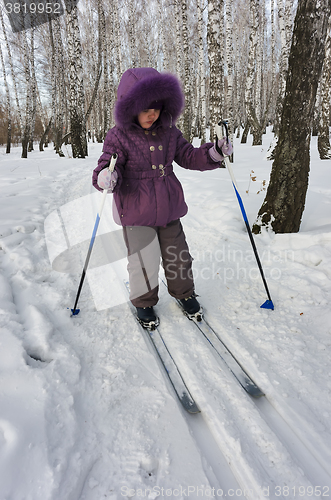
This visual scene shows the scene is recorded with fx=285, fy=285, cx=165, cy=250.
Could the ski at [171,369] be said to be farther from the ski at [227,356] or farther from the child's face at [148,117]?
the child's face at [148,117]

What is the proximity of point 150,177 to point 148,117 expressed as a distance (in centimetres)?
41

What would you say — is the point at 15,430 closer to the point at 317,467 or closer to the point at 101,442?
the point at 101,442

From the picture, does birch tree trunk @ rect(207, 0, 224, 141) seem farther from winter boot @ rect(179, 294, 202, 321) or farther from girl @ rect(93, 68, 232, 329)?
winter boot @ rect(179, 294, 202, 321)

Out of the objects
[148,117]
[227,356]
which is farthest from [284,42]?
[227,356]

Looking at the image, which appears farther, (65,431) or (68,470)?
(65,431)

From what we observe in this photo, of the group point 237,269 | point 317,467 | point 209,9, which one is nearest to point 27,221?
point 237,269

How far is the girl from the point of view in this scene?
76.0 inches

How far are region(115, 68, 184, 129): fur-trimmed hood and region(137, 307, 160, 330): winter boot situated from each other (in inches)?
55.8

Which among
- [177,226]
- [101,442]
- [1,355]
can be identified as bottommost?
[101,442]

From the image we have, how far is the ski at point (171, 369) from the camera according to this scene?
5.45 feet

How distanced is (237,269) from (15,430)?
242cm

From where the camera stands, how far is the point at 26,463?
4.05 feet

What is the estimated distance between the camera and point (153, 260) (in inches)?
92.4

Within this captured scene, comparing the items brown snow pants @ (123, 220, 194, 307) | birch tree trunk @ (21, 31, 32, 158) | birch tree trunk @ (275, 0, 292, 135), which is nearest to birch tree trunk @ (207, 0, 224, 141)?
birch tree trunk @ (275, 0, 292, 135)
